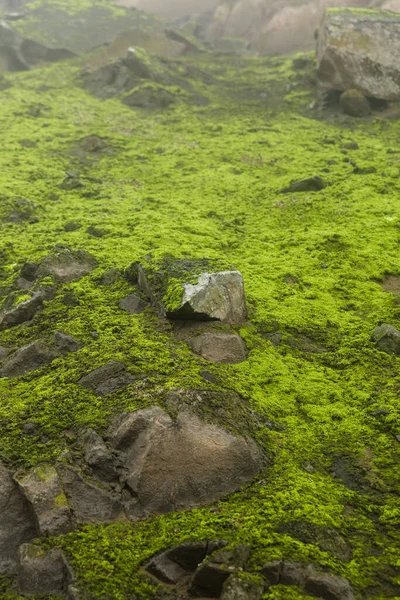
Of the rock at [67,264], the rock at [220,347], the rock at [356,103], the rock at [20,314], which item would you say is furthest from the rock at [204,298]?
the rock at [356,103]

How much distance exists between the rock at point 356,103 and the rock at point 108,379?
Answer: 17.2m

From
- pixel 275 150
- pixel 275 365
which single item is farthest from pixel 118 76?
pixel 275 365

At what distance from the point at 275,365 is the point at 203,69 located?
82.3 feet

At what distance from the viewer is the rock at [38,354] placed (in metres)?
8.12

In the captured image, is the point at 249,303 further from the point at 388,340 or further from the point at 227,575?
the point at 227,575

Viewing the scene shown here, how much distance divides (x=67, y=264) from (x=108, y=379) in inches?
153

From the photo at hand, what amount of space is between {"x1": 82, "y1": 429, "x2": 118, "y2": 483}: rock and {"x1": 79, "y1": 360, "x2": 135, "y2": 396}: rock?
3.07 feet

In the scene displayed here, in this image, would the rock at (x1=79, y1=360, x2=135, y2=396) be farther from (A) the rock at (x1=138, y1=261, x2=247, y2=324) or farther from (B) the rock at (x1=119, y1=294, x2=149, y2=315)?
(B) the rock at (x1=119, y1=294, x2=149, y2=315)

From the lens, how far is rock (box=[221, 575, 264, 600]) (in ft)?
15.7

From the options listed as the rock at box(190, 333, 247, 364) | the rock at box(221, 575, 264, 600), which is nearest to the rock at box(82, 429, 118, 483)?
the rock at box(221, 575, 264, 600)

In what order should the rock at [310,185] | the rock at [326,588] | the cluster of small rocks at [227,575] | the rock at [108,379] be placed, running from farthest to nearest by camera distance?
the rock at [310,185] < the rock at [108,379] < the rock at [326,588] < the cluster of small rocks at [227,575]

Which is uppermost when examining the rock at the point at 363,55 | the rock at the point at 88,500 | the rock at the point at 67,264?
the rock at the point at 363,55

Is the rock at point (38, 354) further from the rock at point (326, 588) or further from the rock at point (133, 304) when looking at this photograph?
the rock at point (326, 588)

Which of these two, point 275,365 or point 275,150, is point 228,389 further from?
point 275,150
